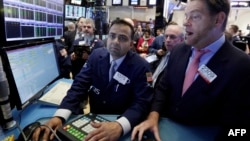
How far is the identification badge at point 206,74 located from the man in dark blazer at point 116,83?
32cm

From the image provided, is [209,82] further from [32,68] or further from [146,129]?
[32,68]

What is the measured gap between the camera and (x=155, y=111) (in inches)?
44.0

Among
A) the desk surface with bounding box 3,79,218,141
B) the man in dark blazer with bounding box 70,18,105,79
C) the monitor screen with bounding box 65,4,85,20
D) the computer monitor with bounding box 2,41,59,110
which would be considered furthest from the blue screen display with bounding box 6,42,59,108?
the monitor screen with bounding box 65,4,85,20

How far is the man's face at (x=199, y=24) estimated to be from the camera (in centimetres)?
107

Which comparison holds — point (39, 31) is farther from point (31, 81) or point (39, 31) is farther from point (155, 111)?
point (155, 111)

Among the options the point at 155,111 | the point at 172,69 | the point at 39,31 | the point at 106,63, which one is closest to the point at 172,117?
the point at 155,111

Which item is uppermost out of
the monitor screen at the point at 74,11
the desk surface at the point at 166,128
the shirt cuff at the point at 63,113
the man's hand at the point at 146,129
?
the monitor screen at the point at 74,11

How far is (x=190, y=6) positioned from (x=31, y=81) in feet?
3.14

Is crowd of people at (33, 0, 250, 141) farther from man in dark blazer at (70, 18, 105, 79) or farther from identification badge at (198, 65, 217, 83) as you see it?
man in dark blazer at (70, 18, 105, 79)

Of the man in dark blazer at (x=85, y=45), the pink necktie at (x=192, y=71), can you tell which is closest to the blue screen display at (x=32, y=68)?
the pink necktie at (x=192, y=71)

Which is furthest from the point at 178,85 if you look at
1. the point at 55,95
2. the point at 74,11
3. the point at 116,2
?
the point at 116,2

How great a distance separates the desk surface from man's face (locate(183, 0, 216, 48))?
0.45 meters

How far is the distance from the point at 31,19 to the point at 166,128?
1202 mm

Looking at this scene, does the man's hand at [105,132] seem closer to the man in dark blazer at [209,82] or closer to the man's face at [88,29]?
the man in dark blazer at [209,82]
